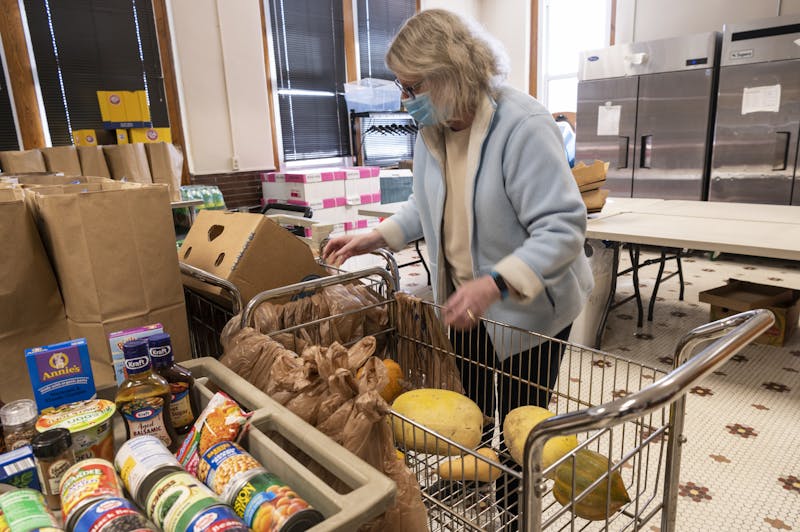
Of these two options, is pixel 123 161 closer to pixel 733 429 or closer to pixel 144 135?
pixel 144 135

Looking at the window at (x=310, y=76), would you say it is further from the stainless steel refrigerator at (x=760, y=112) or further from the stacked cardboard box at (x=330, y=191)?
the stainless steel refrigerator at (x=760, y=112)

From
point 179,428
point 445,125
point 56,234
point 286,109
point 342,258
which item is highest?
point 286,109

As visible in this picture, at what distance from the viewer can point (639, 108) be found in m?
4.73

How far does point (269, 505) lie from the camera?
0.54 meters

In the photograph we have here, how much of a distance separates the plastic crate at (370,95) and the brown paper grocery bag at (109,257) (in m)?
4.47

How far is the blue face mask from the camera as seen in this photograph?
1.15 m

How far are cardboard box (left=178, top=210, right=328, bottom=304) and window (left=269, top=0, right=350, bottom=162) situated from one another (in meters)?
3.87

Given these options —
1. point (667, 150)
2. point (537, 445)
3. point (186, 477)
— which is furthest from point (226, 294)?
point (667, 150)

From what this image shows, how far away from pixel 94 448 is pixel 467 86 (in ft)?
3.07

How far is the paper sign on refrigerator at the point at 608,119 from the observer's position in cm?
487

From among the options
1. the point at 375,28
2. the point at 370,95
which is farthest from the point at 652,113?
the point at 375,28

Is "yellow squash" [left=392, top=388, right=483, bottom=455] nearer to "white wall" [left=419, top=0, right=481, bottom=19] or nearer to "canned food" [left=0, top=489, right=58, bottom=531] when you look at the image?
"canned food" [left=0, top=489, right=58, bottom=531]

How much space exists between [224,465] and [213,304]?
0.80m

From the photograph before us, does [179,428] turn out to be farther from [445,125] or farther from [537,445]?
[445,125]
